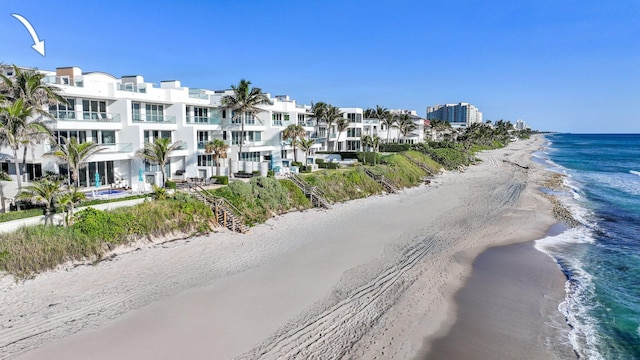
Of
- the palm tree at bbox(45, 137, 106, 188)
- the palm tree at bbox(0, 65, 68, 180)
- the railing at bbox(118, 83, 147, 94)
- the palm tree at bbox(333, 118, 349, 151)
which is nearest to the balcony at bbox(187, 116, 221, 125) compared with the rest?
the railing at bbox(118, 83, 147, 94)

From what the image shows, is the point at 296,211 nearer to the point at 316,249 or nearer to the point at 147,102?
the point at 316,249

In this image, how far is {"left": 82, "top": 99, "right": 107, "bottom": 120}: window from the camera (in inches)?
1139

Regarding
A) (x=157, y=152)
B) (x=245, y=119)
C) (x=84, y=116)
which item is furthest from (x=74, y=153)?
(x=245, y=119)

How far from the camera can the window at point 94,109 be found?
2892 centimetres

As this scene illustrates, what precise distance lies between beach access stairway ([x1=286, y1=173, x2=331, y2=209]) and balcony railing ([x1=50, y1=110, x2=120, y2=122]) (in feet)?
49.5

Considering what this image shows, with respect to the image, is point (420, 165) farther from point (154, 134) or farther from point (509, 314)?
point (509, 314)

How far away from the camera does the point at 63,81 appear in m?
28.6

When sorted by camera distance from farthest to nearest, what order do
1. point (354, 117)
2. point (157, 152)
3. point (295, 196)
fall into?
point (354, 117) < point (295, 196) < point (157, 152)

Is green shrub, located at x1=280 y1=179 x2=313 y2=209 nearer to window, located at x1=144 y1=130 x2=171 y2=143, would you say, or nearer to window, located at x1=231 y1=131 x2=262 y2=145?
window, located at x1=144 y1=130 x2=171 y2=143

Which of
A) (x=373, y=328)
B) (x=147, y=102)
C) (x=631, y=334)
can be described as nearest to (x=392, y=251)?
(x=373, y=328)

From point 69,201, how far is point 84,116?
1098cm

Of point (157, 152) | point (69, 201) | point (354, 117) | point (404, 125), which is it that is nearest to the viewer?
point (69, 201)

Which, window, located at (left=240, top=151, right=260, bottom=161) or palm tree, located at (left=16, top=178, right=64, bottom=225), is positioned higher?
window, located at (left=240, top=151, right=260, bottom=161)

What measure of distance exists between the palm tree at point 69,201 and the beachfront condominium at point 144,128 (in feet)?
18.6
